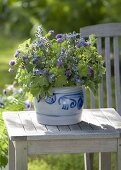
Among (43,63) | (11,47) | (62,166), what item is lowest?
(62,166)

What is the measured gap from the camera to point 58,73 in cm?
341

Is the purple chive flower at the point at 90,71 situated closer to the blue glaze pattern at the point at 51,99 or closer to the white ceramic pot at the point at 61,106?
the white ceramic pot at the point at 61,106

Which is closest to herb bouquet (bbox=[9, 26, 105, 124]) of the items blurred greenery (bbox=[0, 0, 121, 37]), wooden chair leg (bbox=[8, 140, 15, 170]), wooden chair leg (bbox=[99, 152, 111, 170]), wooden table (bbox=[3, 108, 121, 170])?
wooden table (bbox=[3, 108, 121, 170])

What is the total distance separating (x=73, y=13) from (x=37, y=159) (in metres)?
5.50

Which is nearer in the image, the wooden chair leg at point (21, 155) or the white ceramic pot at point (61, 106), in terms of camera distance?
the wooden chair leg at point (21, 155)

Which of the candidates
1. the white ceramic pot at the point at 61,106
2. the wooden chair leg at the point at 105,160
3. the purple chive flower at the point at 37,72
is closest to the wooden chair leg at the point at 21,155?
the white ceramic pot at the point at 61,106

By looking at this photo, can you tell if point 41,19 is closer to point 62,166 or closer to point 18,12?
point 18,12

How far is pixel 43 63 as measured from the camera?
3.46 m

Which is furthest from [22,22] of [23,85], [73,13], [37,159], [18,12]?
[23,85]

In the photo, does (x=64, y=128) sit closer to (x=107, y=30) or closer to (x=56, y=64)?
(x=56, y=64)

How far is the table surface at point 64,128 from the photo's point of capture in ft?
10.8

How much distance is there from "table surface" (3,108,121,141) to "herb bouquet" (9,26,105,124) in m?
0.08

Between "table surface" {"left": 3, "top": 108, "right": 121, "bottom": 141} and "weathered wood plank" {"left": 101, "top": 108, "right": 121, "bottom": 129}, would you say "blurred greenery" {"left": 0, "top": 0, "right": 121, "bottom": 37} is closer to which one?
"weathered wood plank" {"left": 101, "top": 108, "right": 121, "bottom": 129}

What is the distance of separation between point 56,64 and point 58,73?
60 mm
